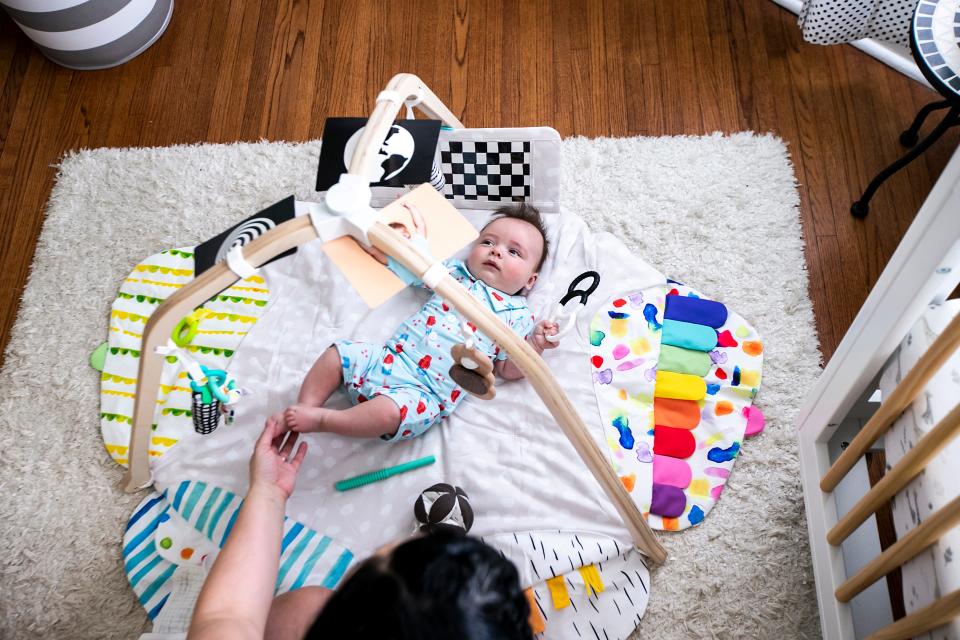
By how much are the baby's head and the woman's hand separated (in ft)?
1.63

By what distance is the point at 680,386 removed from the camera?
58.7 inches

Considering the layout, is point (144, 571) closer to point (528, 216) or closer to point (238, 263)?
point (238, 263)

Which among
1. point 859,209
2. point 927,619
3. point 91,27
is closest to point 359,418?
point 927,619

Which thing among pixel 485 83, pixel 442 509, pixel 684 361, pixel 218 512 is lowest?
pixel 218 512

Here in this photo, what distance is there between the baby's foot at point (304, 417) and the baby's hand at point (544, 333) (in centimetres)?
42

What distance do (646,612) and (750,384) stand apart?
19.5 inches

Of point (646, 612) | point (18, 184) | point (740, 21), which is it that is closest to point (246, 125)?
point (18, 184)

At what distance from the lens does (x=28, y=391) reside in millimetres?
1596

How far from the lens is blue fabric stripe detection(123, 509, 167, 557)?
1389 millimetres

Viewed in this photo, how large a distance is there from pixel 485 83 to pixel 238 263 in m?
1.22

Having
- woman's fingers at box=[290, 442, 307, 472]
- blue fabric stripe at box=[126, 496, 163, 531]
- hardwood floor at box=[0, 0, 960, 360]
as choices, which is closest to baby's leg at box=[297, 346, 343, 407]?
woman's fingers at box=[290, 442, 307, 472]

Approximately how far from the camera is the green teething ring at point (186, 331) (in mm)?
1542

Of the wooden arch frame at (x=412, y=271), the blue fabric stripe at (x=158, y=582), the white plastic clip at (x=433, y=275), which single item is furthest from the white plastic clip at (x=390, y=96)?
the blue fabric stripe at (x=158, y=582)

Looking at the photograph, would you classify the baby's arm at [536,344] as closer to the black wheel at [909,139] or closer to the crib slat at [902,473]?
the crib slat at [902,473]
